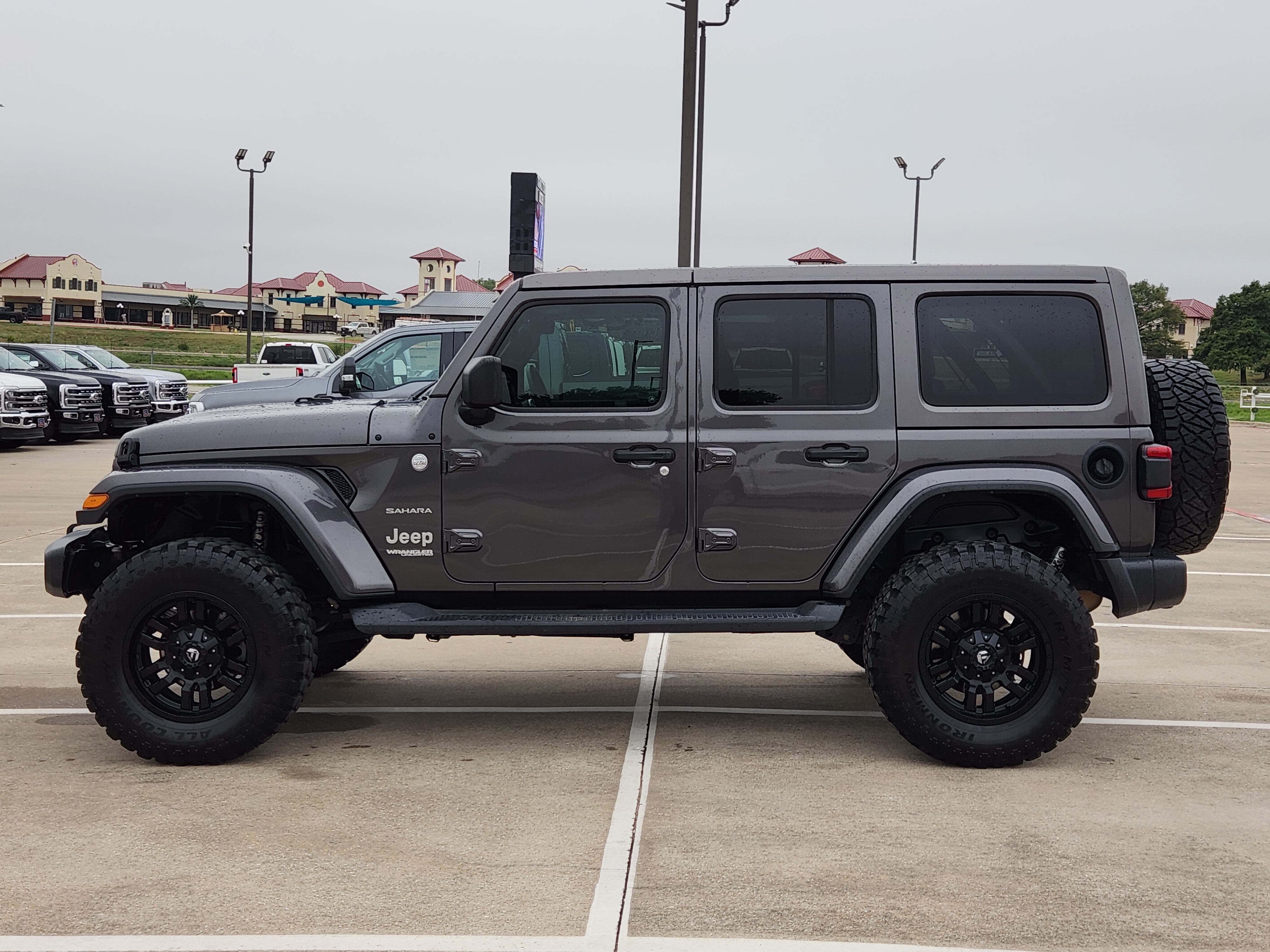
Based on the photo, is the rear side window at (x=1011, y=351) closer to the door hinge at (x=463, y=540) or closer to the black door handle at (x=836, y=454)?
the black door handle at (x=836, y=454)

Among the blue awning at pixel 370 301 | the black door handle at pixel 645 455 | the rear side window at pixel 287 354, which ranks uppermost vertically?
the blue awning at pixel 370 301

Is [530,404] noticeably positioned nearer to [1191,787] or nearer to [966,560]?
[966,560]

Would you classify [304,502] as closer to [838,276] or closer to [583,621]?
[583,621]

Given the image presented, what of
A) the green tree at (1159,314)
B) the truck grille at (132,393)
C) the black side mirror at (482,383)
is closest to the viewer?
the black side mirror at (482,383)

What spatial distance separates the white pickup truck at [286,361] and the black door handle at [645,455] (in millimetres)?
20822

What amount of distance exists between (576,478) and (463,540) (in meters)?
0.53

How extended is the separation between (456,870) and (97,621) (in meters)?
2.07

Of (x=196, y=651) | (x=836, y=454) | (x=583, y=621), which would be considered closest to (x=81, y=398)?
(x=196, y=651)

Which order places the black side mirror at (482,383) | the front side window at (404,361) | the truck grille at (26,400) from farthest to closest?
1. the truck grille at (26,400)
2. the front side window at (404,361)
3. the black side mirror at (482,383)

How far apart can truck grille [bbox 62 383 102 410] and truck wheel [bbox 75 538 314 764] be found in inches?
792

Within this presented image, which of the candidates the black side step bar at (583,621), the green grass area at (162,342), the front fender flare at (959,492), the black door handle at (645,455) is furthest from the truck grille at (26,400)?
the green grass area at (162,342)

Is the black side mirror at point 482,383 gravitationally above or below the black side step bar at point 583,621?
above

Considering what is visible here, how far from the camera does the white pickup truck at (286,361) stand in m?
26.1

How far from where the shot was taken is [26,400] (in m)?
22.1
